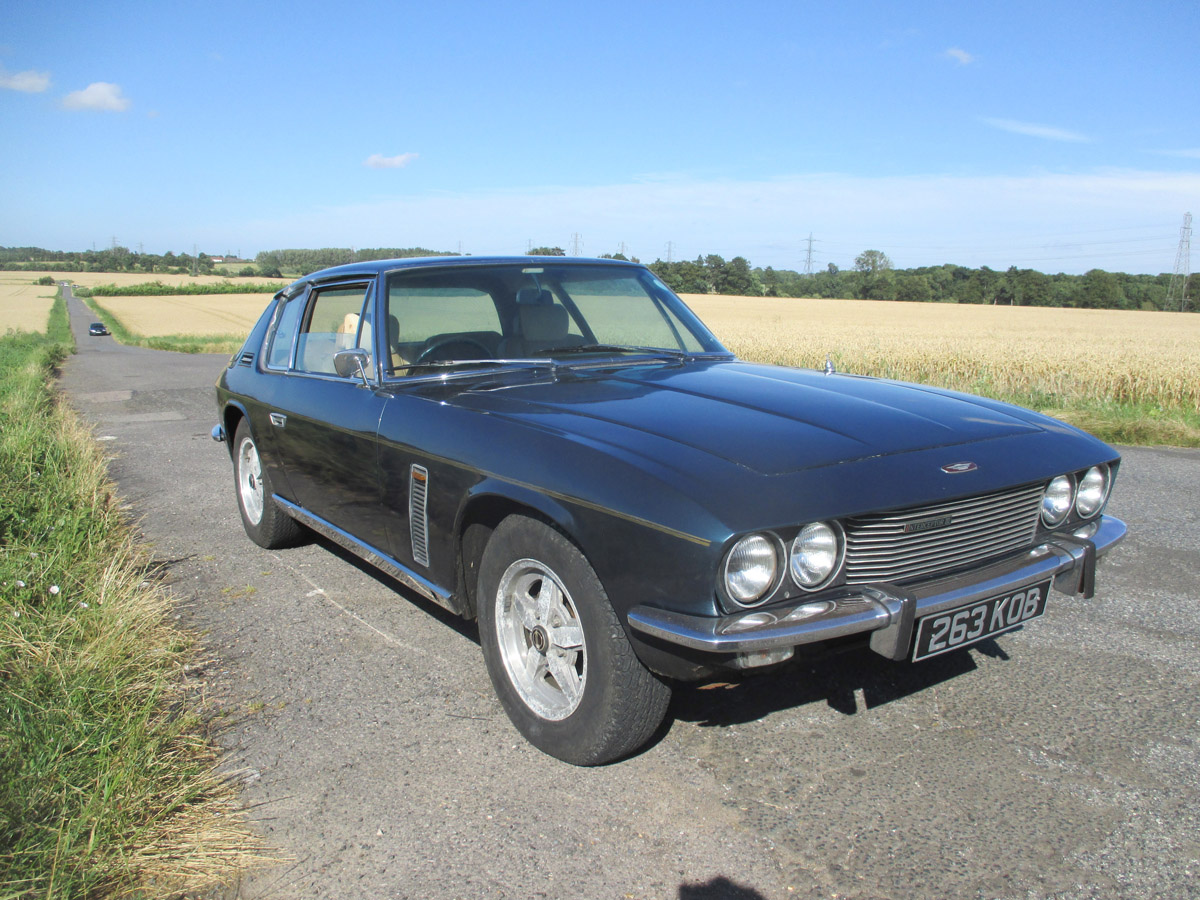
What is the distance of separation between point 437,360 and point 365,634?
1.18 m

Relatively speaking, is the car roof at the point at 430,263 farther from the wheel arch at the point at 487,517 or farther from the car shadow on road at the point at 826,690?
the car shadow on road at the point at 826,690

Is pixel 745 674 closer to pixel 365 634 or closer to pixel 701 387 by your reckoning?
pixel 701 387

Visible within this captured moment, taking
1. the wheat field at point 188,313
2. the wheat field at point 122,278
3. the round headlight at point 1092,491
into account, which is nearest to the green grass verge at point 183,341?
the wheat field at point 188,313

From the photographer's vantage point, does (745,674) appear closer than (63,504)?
Yes

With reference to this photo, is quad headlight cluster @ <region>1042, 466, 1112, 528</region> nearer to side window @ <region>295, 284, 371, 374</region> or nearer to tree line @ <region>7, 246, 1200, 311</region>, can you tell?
side window @ <region>295, 284, 371, 374</region>

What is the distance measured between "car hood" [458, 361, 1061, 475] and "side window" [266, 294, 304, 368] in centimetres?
169

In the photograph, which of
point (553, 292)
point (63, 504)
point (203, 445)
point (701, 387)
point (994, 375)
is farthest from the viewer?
point (994, 375)

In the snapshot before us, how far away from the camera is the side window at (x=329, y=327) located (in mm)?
3646

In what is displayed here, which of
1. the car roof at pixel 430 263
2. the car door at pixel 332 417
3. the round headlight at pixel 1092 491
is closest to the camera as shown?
the round headlight at pixel 1092 491

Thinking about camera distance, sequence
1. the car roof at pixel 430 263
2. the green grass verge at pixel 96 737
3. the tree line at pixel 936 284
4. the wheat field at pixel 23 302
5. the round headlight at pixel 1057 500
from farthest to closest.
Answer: the tree line at pixel 936 284 → the wheat field at pixel 23 302 → the car roof at pixel 430 263 → the round headlight at pixel 1057 500 → the green grass verge at pixel 96 737

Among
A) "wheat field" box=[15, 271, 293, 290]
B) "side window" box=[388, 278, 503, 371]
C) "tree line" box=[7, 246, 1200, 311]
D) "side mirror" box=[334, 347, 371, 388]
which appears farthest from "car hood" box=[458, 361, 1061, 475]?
"wheat field" box=[15, 271, 293, 290]

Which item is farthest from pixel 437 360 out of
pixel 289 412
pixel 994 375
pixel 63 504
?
pixel 994 375

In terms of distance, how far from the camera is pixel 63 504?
15.9 ft

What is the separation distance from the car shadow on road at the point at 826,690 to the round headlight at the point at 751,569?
754mm
